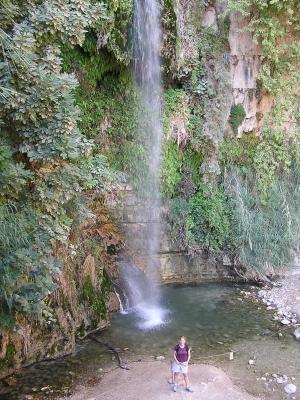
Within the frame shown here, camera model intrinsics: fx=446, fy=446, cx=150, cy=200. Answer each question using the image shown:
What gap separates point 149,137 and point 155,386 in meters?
6.73

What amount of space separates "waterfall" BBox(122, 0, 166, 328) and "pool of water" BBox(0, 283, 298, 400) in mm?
458

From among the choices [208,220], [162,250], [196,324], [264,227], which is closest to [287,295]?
[264,227]

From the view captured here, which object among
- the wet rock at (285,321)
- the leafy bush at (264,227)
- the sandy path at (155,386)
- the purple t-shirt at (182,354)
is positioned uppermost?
the leafy bush at (264,227)

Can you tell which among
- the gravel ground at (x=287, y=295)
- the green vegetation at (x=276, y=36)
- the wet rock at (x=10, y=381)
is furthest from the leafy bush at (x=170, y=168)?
the wet rock at (x=10, y=381)

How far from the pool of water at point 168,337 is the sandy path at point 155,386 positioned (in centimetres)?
34

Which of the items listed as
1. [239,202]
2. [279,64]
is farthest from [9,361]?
[279,64]

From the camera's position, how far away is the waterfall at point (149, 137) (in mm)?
10977

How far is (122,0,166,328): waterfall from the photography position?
1098 cm

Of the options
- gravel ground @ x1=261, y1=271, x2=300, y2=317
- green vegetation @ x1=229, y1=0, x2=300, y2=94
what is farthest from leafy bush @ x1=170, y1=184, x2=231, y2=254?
green vegetation @ x1=229, y1=0, x2=300, y2=94

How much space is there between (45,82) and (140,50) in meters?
5.35

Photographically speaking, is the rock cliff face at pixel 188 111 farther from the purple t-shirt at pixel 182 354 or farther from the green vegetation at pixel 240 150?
the purple t-shirt at pixel 182 354

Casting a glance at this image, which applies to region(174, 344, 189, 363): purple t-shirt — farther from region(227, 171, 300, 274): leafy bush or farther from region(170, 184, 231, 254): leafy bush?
region(227, 171, 300, 274): leafy bush

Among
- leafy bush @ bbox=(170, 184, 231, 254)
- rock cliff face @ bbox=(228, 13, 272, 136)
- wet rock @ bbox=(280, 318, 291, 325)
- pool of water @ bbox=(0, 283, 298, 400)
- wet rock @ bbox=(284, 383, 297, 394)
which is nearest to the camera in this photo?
wet rock @ bbox=(284, 383, 297, 394)

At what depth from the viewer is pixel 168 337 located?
9406 millimetres
